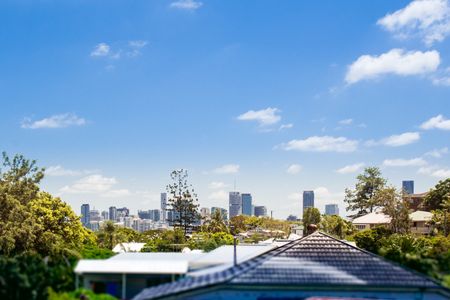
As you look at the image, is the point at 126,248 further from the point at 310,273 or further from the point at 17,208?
the point at 310,273

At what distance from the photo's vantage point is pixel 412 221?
99.0 meters

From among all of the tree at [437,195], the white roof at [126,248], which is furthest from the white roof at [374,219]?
the white roof at [126,248]

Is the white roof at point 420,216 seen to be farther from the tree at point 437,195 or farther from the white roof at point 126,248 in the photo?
the white roof at point 126,248

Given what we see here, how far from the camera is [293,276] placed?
86.7ft

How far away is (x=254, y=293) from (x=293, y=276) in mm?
2109

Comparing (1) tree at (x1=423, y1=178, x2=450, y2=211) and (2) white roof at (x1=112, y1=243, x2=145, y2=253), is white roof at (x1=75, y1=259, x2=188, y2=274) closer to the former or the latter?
(2) white roof at (x1=112, y1=243, x2=145, y2=253)

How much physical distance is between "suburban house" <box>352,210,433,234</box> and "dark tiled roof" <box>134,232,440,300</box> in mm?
72996

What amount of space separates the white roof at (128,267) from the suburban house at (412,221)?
77.4m

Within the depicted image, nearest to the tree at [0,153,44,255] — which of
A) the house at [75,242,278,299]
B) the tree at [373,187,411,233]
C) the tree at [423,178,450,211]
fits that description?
the house at [75,242,278,299]

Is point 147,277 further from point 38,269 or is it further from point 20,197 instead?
point 20,197

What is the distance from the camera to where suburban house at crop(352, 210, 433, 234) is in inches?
3974

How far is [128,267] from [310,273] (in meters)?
9.03

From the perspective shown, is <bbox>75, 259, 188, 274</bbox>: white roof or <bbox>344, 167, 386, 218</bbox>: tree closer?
<bbox>75, 259, 188, 274</bbox>: white roof

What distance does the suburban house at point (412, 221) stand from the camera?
10094cm
